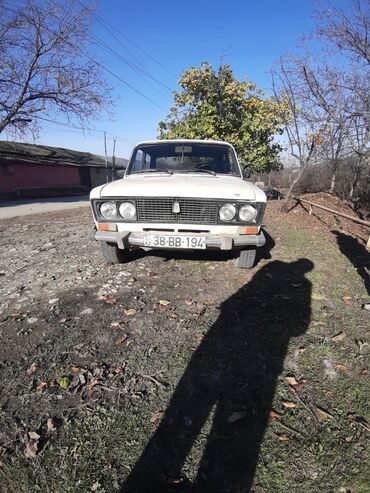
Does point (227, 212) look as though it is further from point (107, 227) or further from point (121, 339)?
point (121, 339)

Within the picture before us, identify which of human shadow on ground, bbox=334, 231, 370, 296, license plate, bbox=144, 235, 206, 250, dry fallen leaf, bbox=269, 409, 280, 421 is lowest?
human shadow on ground, bbox=334, 231, 370, 296

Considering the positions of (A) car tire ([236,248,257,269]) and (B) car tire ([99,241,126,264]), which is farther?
(B) car tire ([99,241,126,264])

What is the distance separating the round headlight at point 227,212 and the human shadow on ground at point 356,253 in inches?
81.3

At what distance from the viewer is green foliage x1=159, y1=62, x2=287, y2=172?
11.8 metres

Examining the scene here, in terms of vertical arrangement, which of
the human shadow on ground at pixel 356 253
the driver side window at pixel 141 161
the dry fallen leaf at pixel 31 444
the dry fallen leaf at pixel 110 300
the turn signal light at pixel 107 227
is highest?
the driver side window at pixel 141 161

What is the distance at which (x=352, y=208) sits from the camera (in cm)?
1221

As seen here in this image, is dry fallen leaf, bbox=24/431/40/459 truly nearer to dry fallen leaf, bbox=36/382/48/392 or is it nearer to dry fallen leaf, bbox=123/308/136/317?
dry fallen leaf, bbox=36/382/48/392

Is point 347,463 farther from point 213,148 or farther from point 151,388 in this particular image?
point 213,148

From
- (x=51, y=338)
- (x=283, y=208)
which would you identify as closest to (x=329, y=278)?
(x=51, y=338)

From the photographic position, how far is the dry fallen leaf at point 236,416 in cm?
197

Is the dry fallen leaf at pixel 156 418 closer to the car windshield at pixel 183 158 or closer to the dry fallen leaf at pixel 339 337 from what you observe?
the dry fallen leaf at pixel 339 337

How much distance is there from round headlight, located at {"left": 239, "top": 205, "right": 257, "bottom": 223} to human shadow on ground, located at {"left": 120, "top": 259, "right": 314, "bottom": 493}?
3.20 ft

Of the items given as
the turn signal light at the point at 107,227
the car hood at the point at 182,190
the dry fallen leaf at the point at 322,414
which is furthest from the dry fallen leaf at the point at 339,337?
the turn signal light at the point at 107,227

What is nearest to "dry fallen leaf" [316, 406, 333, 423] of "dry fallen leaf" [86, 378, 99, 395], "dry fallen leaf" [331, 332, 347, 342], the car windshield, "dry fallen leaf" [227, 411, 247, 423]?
"dry fallen leaf" [227, 411, 247, 423]
